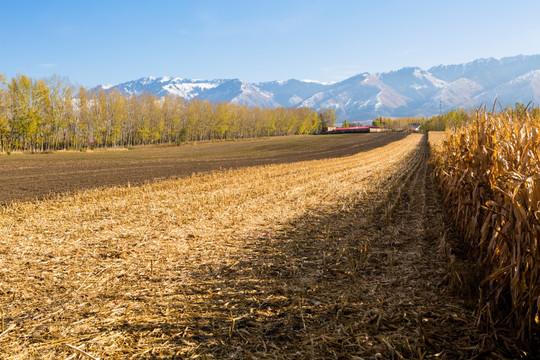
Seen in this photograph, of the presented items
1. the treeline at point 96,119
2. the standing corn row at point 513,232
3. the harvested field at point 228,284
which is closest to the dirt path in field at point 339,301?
the harvested field at point 228,284

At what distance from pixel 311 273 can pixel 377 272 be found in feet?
4.25

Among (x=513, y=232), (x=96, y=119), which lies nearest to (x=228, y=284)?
(x=513, y=232)

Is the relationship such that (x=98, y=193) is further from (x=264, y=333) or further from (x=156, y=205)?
(x=264, y=333)

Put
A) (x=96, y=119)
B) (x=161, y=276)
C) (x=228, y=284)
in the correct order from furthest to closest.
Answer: (x=96, y=119) < (x=161, y=276) < (x=228, y=284)

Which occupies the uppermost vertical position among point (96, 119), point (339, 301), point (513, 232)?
point (96, 119)

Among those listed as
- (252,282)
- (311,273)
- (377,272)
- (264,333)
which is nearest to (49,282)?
(252,282)

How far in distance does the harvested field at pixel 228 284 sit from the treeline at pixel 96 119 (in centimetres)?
6083

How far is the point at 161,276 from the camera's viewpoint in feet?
22.2

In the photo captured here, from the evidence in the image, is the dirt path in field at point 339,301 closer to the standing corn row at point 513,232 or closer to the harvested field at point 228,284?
the harvested field at point 228,284

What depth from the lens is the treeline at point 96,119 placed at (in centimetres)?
6203

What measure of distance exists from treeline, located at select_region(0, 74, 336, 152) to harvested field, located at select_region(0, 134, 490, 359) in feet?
200

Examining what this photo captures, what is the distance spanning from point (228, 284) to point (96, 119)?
86.4m

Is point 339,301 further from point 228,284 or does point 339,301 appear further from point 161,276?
point 161,276

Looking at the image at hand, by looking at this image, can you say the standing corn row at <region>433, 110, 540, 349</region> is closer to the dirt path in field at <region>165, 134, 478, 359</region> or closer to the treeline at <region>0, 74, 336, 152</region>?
the dirt path in field at <region>165, 134, 478, 359</region>
